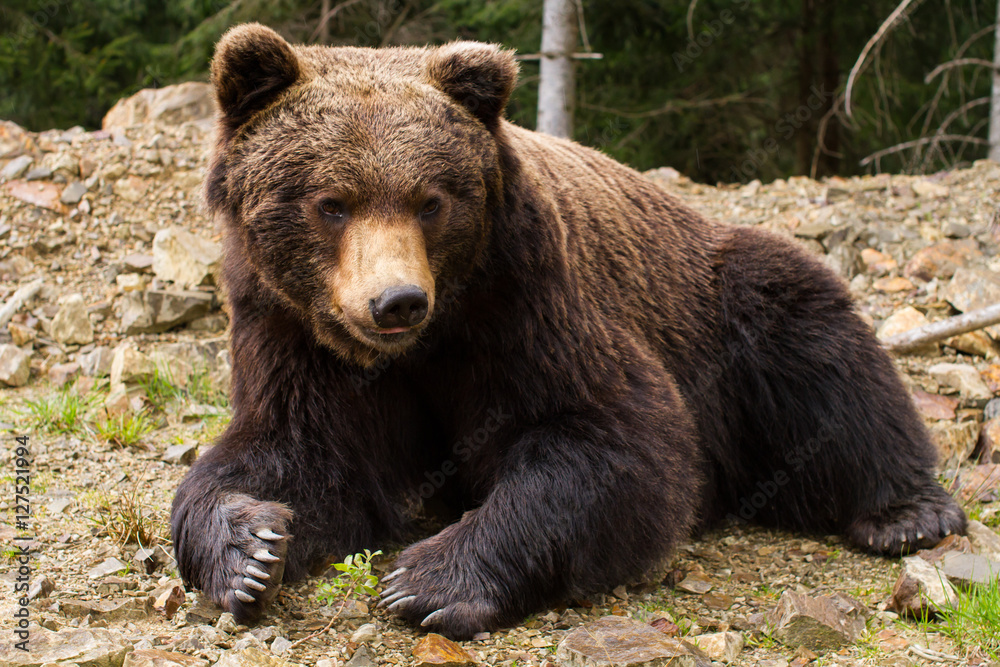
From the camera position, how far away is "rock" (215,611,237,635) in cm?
296

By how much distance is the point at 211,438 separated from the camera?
4.94m

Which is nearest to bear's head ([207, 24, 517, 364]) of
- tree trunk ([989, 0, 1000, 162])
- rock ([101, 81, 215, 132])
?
rock ([101, 81, 215, 132])

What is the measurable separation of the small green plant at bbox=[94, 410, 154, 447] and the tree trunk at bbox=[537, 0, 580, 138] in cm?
465

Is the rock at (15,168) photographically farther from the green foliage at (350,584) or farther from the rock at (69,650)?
the rock at (69,650)

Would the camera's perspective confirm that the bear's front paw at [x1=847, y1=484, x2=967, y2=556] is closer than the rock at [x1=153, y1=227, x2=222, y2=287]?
Yes

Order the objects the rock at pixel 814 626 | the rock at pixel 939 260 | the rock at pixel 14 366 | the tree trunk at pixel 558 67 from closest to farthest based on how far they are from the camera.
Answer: the rock at pixel 814 626 → the rock at pixel 14 366 → the rock at pixel 939 260 → the tree trunk at pixel 558 67

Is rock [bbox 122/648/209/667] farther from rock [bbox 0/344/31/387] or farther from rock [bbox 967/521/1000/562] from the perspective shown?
rock [bbox 0/344/31/387]

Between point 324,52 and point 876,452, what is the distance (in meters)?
3.00

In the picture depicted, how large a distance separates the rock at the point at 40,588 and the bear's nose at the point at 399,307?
1443 millimetres

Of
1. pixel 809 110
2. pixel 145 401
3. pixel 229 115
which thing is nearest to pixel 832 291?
pixel 229 115

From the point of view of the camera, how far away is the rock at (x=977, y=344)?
568cm

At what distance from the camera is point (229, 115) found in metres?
3.30

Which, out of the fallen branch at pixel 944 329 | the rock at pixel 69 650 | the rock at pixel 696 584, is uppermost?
the fallen branch at pixel 944 329

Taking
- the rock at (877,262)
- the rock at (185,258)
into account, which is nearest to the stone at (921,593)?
the rock at (877,262)
